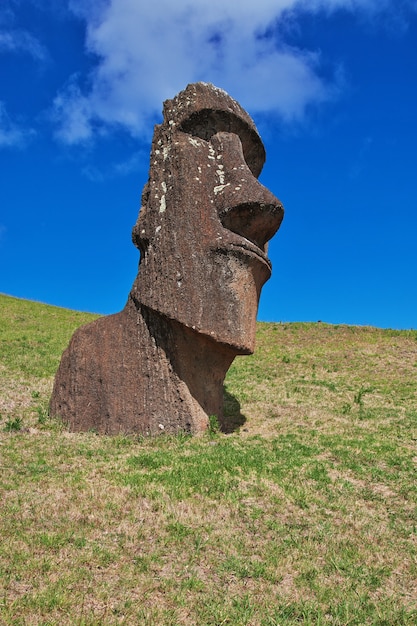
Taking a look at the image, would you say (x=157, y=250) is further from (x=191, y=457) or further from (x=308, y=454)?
(x=308, y=454)

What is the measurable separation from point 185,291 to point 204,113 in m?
2.96

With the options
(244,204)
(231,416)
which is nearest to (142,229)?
(244,204)

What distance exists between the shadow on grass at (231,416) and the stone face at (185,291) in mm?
422

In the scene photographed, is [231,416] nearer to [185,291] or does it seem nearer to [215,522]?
[185,291]

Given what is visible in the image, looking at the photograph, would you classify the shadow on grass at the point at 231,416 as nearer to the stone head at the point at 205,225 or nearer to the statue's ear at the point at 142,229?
the stone head at the point at 205,225

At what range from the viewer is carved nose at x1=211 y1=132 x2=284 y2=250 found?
851 cm

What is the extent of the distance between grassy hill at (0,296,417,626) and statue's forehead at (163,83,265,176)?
4892mm

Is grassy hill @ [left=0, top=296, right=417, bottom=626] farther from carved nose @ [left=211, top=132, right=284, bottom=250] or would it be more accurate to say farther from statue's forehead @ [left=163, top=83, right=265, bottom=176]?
statue's forehead @ [left=163, top=83, right=265, bottom=176]

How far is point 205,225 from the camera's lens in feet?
27.9

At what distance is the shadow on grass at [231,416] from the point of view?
9625 millimetres

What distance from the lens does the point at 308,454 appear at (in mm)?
8086

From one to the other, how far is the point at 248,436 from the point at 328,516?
10.9ft

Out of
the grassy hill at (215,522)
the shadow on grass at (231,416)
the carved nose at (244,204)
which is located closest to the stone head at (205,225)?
the carved nose at (244,204)

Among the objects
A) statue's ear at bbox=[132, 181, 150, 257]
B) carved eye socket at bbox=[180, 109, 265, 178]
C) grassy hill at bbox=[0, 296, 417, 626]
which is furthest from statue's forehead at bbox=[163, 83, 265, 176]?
grassy hill at bbox=[0, 296, 417, 626]
